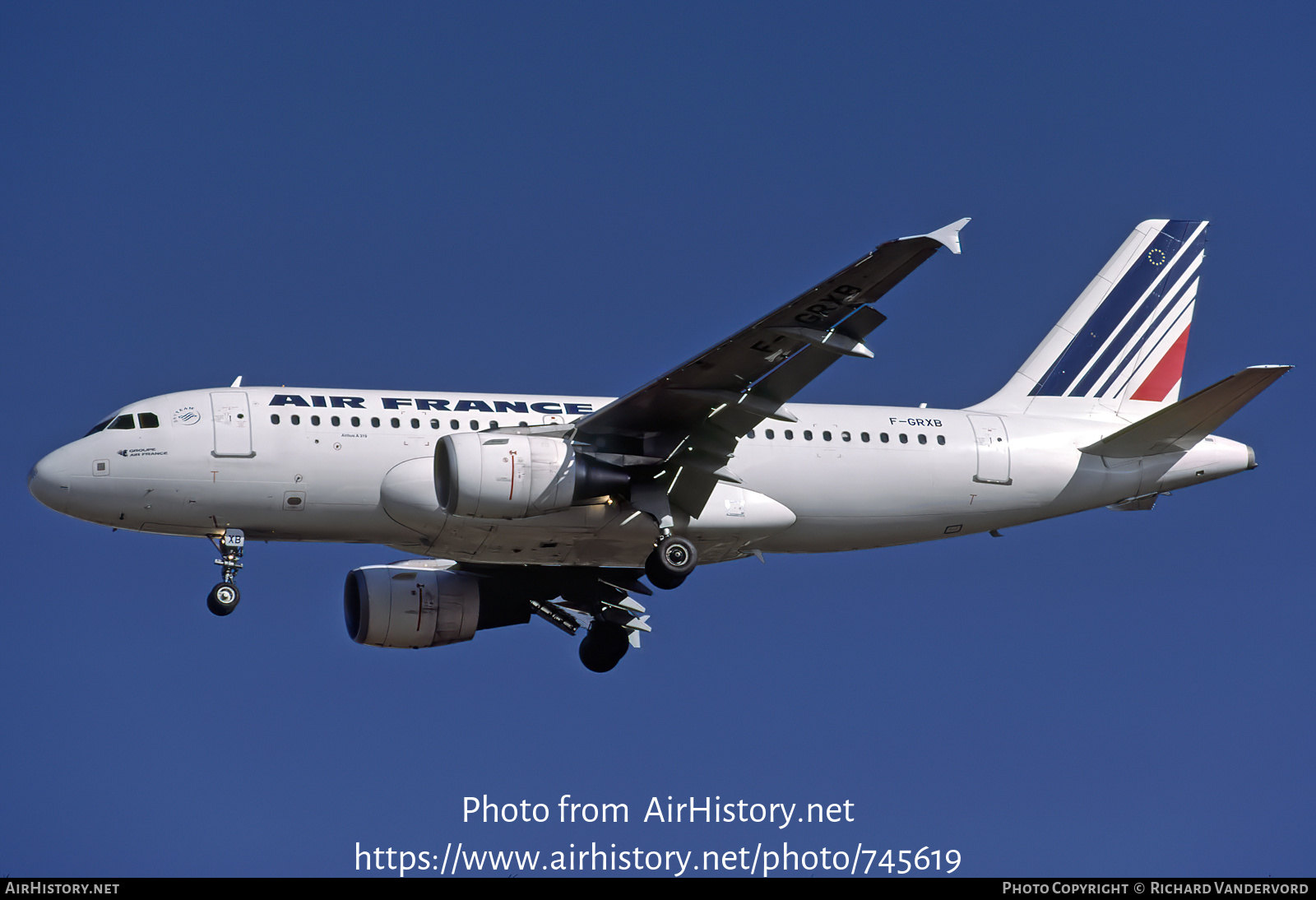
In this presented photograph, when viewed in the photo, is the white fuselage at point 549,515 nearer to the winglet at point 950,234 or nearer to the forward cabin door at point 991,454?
the forward cabin door at point 991,454

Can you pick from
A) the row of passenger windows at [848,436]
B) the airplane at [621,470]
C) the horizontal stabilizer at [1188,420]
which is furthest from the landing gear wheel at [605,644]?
the horizontal stabilizer at [1188,420]

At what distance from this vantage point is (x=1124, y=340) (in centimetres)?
4091

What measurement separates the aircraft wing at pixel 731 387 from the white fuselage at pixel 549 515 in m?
0.81

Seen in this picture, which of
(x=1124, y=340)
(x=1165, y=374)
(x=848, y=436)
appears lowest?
(x=848, y=436)

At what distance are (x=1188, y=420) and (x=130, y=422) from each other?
67.5ft

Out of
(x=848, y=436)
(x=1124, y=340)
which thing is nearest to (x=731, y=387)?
(x=848, y=436)

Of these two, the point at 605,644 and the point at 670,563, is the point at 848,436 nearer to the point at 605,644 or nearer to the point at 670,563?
the point at 670,563

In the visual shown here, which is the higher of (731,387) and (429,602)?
(731,387)

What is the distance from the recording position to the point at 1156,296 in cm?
4166

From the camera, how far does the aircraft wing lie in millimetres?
30453

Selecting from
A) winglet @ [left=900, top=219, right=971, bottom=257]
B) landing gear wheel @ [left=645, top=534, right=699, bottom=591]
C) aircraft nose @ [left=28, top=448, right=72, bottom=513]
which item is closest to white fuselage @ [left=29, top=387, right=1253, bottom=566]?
aircraft nose @ [left=28, top=448, right=72, bottom=513]

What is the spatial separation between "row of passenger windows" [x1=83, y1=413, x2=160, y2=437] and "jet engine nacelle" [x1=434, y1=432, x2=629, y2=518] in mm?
5309

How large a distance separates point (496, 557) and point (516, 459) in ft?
11.8
